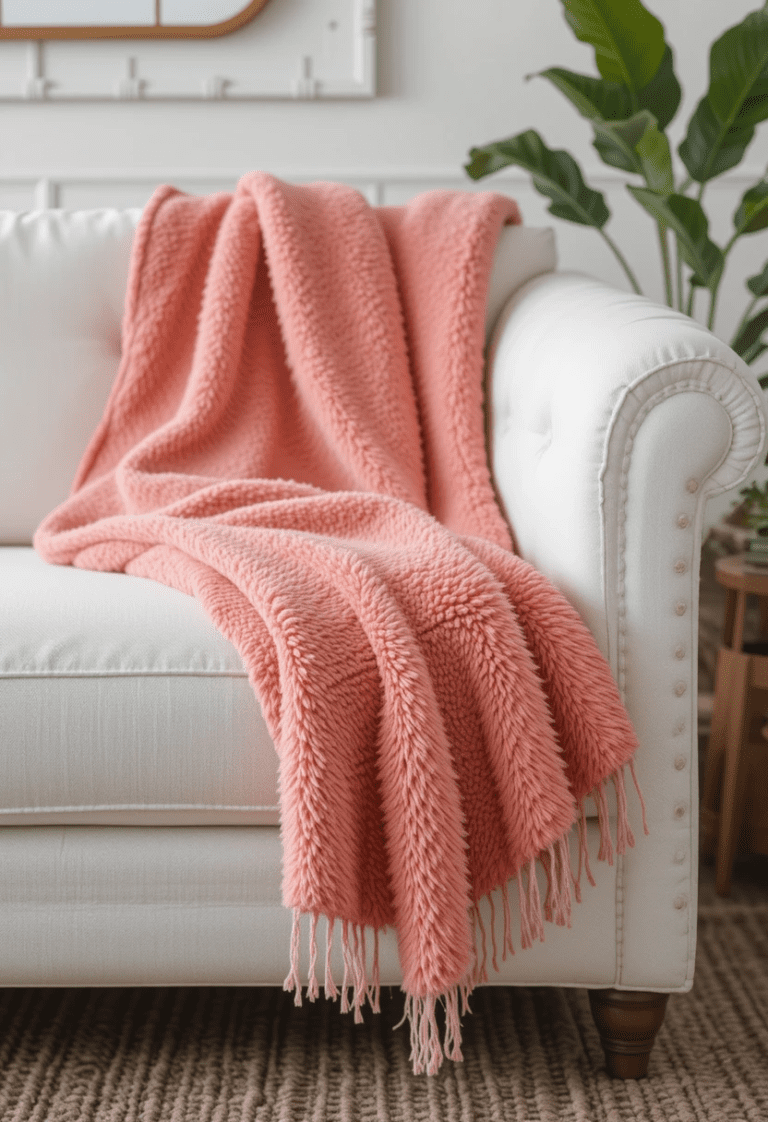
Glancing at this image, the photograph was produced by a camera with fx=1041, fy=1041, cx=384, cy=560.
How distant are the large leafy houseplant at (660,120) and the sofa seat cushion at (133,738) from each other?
2.90 ft

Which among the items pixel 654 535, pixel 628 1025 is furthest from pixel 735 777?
pixel 654 535

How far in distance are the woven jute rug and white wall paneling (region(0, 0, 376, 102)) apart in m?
1.44

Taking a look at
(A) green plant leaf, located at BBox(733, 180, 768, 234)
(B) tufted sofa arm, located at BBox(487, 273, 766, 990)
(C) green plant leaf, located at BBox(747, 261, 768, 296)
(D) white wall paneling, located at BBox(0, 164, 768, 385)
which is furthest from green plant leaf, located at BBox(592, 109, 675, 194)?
(B) tufted sofa arm, located at BBox(487, 273, 766, 990)

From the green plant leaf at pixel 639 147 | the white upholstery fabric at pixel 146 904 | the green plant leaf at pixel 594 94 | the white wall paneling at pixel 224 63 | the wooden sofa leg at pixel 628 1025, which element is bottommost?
the wooden sofa leg at pixel 628 1025

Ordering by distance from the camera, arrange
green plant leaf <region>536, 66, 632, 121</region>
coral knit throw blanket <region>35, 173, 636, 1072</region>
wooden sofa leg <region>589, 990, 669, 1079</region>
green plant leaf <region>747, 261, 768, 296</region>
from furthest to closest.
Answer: green plant leaf <region>747, 261, 768, 296</region> → green plant leaf <region>536, 66, 632, 121</region> → wooden sofa leg <region>589, 990, 669, 1079</region> → coral knit throw blanket <region>35, 173, 636, 1072</region>

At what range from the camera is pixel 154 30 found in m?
1.75

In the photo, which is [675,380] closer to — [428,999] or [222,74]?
[428,999]

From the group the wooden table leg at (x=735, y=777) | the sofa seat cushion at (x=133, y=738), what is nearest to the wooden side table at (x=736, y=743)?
the wooden table leg at (x=735, y=777)

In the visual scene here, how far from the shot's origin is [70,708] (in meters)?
0.83

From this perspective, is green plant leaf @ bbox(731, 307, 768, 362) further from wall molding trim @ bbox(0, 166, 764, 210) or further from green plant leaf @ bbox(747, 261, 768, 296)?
wall molding trim @ bbox(0, 166, 764, 210)

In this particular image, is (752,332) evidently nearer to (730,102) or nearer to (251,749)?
(730,102)

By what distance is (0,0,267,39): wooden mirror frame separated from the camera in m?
1.75

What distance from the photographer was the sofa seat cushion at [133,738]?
823mm

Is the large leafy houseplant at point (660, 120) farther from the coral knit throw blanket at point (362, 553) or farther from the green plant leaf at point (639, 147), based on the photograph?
the coral knit throw blanket at point (362, 553)
